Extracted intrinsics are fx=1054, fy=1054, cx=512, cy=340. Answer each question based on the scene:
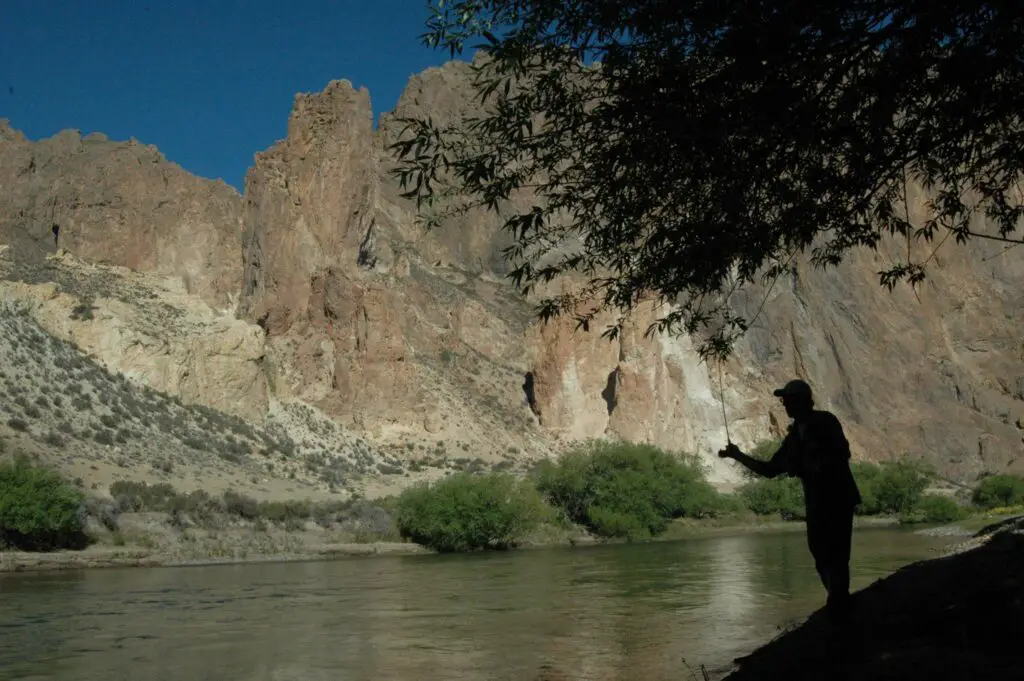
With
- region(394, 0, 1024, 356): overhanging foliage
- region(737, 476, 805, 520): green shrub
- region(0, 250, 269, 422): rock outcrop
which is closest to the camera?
region(394, 0, 1024, 356): overhanging foliage

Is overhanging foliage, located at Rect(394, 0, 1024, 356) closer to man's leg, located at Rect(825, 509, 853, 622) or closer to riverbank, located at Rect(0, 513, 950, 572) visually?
man's leg, located at Rect(825, 509, 853, 622)

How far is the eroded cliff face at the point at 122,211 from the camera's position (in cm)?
7300

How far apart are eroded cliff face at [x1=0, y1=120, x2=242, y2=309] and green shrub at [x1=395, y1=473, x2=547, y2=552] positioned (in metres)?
28.7

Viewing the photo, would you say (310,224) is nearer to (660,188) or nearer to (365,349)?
(365,349)

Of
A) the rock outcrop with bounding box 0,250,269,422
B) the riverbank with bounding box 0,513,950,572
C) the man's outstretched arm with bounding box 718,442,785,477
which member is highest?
the rock outcrop with bounding box 0,250,269,422

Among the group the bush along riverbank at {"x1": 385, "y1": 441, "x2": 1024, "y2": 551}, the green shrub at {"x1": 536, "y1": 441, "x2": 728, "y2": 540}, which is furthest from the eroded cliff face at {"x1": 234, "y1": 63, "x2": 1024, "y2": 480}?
the green shrub at {"x1": 536, "y1": 441, "x2": 728, "y2": 540}

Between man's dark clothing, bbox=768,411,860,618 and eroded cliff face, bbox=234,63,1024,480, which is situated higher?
eroded cliff face, bbox=234,63,1024,480

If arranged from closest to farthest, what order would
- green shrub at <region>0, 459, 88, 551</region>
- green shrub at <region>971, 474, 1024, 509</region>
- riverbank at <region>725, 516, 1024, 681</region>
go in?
riverbank at <region>725, 516, 1024, 681</region> → green shrub at <region>0, 459, 88, 551</region> → green shrub at <region>971, 474, 1024, 509</region>

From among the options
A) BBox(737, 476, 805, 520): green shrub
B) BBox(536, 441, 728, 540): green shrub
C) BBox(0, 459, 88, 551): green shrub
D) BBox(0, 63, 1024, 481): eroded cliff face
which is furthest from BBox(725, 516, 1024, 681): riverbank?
BBox(737, 476, 805, 520): green shrub

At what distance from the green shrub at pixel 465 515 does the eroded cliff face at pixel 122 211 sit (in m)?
28.7

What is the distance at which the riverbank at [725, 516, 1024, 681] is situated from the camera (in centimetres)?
608

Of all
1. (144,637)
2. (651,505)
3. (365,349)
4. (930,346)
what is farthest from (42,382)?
(930,346)

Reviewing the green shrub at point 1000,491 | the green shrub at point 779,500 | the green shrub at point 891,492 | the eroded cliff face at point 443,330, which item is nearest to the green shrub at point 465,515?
the eroded cliff face at point 443,330

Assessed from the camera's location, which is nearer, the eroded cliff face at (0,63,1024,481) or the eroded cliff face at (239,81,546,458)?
the eroded cliff face at (239,81,546,458)
